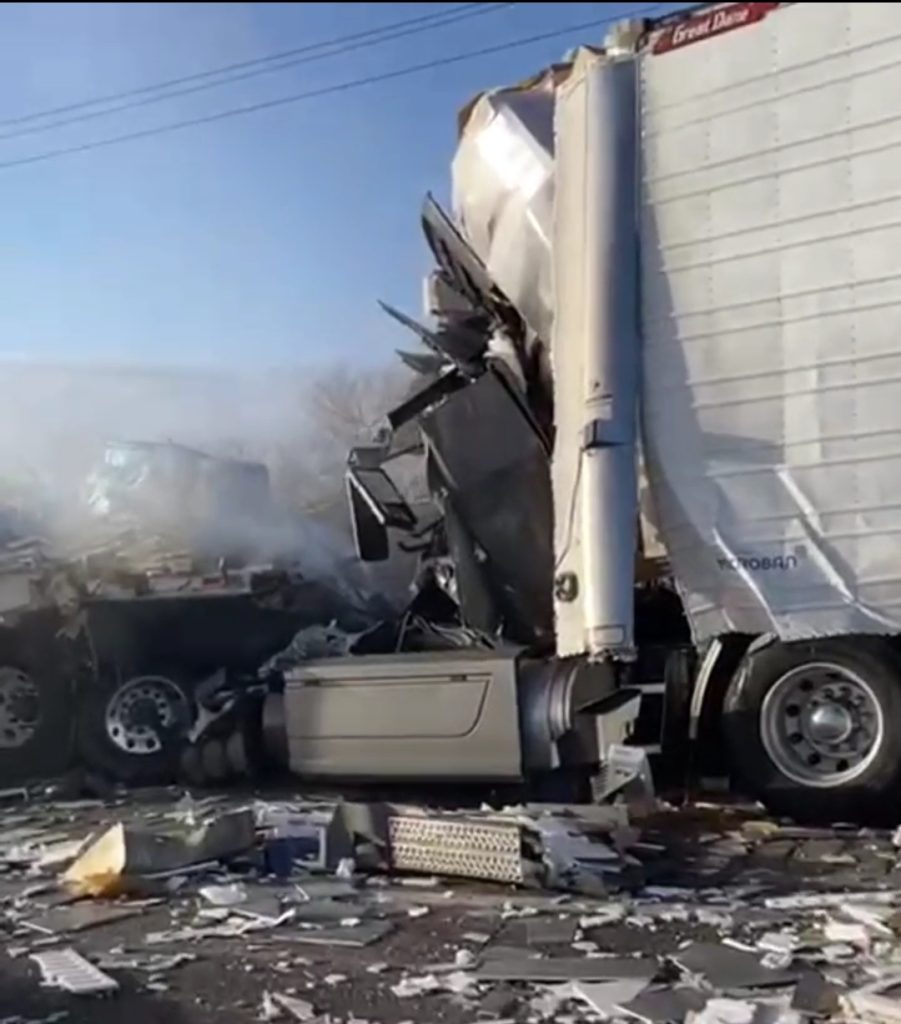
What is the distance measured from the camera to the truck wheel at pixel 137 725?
32.3 feet

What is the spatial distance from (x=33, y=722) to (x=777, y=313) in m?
5.46

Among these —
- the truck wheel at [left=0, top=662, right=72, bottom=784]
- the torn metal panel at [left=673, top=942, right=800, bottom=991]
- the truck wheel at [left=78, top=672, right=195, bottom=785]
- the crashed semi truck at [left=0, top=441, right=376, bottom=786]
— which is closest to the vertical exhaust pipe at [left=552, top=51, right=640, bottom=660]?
the torn metal panel at [left=673, top=942, right=800, bottom=991]

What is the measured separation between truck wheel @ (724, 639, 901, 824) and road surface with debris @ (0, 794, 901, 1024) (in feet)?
0.58

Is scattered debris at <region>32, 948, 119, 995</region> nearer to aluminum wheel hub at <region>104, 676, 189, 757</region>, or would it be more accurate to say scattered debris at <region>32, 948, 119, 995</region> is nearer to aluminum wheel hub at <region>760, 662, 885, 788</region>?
aluminum wheel hub at <region>760, 662, 885, 788</region>

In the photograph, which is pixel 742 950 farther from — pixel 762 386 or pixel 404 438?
pixel 404 438

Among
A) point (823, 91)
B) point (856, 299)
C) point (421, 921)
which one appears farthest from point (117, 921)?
point (823, 91)

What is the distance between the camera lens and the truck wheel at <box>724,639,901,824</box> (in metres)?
7.04

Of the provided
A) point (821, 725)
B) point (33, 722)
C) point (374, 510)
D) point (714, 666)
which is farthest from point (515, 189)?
point (33, 722)

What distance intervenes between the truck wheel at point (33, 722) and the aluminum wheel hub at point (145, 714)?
303 mm

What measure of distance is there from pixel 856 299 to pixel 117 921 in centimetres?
392

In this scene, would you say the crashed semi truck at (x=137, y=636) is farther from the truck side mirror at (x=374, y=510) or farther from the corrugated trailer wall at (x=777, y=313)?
the corrugated trailer wall at (x=777, y=313)

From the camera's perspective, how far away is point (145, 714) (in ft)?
32.7

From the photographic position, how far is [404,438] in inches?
356

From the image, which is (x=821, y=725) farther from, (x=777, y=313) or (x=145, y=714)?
(x=145, y=714)
